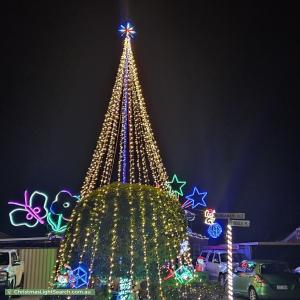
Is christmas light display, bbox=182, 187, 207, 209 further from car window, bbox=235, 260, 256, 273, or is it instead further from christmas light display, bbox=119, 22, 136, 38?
christmas light display, bbox=119, 22, 136, 38

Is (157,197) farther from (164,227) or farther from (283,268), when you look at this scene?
(283,268)

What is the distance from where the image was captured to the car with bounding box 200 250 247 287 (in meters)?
19.8

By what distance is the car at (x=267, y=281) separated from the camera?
14.5m

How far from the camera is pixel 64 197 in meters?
21.0

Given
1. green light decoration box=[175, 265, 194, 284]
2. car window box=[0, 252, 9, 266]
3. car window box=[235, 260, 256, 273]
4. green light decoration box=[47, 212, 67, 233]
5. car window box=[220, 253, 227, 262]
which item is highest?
green light decoration box=[47, 212, 67, 233]

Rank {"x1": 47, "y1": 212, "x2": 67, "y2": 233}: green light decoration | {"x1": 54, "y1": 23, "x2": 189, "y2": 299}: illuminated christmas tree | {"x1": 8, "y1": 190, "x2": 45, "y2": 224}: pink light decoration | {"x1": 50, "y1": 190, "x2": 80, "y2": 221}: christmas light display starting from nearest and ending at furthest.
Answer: {"x1": 54, "y1": 23, "x2": 189, "y2": 299}: illuminated christmas tree < {"x1": 47, "y1": 212, "x2": 67, "y2": 233}: green light decoration < {"x1": 50, "y1": 190, "x2": 80, "y2": 221}: christmas light display < {"x1": 8, "y1": 190, "x2": 45, "y2": 224}: pink light decoration

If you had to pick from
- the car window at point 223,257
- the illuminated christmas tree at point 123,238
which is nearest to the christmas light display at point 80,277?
the illuminated christmas tree at point 123,238

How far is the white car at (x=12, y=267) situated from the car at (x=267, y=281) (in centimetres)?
804

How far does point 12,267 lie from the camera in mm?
16906

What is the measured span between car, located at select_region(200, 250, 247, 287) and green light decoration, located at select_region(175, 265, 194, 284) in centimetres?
893

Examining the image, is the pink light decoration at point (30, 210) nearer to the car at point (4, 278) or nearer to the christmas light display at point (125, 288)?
the car at point (4, 278)

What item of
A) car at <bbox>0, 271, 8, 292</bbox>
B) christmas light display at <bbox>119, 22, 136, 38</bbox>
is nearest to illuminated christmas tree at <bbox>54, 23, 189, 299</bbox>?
christmas light display at <bbox>119, 22, 136, 38</bbox>

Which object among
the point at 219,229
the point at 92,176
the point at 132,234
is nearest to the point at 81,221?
the point at 132,234

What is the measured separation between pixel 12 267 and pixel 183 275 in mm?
8542
